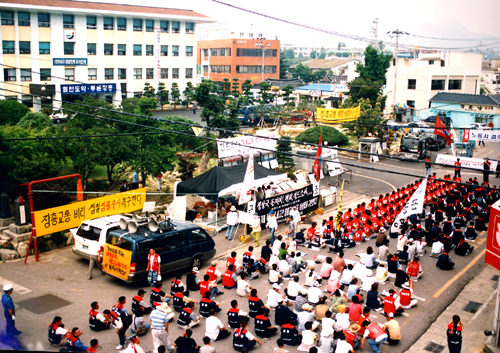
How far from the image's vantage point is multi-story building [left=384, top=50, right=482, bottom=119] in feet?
182

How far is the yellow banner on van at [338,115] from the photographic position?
136ft

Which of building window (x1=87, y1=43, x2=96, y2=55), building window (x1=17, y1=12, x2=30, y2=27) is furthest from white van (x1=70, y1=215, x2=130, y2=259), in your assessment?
building window (x1=87, y1=43, x2=96, y2=55)

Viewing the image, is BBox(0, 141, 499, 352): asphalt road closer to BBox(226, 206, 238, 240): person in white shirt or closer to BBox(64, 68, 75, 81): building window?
BBox(226, 206, 238, 240): person in white shirt

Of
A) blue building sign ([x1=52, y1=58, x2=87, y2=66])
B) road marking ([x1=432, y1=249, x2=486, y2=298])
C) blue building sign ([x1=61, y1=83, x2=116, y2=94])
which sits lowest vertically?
road marking ([x1=432, y1=249, x2=486, y2=298])

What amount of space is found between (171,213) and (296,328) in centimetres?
956

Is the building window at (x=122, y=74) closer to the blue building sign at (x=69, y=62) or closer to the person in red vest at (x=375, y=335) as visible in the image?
the blue building sign at (x=69, y=62)

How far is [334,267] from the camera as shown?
48.8ft

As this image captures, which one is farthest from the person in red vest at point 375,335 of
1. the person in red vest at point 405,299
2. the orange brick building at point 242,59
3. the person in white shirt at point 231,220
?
the orange brick building at point 242,59

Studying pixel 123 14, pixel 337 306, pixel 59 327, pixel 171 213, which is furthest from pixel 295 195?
pixel 123 14

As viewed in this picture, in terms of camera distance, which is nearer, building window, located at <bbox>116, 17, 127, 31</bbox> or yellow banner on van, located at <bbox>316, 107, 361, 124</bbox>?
yellow banner on van, located at <bbox>316, 107, 361, 124</bbox>

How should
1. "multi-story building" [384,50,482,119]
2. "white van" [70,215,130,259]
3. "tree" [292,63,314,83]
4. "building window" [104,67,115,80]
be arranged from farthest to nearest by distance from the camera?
"tree" [292,63,314,83]
"multi-story building" [384,50,482,119]
"building window" [104,67,115,80]
"white van" [70,215,130,259]

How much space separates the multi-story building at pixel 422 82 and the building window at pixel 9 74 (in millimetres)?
40477

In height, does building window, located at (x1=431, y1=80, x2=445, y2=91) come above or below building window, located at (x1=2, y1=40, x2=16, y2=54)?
below

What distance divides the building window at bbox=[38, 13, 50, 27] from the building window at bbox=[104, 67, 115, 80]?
7740 millimetres
